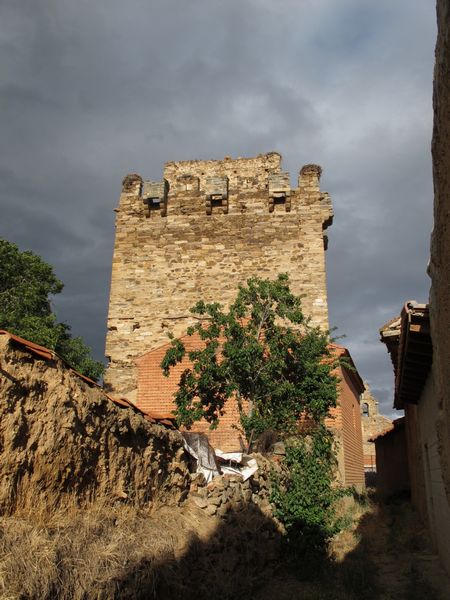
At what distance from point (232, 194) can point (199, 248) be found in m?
2.33

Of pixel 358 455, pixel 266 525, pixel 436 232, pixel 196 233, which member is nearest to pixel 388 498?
pixel 358 455

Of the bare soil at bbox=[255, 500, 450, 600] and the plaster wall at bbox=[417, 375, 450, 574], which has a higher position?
the plaster wall at bbox=[417, 375, 450, 574]

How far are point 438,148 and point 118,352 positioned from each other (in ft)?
47.0

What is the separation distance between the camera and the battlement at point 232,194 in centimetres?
1712

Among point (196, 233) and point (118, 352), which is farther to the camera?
point (196, 233)

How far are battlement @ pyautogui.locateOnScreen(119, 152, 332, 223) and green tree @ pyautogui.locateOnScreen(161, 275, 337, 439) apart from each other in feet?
20.2

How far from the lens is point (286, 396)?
11203 mm

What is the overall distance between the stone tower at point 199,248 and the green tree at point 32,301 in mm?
2912

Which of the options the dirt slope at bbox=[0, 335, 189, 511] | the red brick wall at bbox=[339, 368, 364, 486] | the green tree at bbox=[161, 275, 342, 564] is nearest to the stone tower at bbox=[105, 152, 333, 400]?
the red brick wall at bbox=[339, 368, 364, 486]

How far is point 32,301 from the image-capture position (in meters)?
18.3

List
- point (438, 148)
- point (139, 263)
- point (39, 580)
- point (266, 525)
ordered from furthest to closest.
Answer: point (139, 263)
point (266, 525)
point (39, 580)
point (438, 148)

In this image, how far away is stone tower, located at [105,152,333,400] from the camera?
1622cm

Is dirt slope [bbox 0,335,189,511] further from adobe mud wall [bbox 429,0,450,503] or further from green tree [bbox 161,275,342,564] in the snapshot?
green tree [bbox 161,275,342,564]

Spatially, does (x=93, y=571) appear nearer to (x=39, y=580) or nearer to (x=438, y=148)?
(x=39, y=580)
